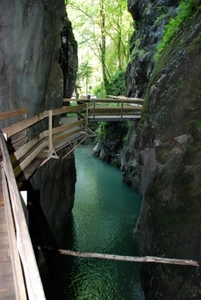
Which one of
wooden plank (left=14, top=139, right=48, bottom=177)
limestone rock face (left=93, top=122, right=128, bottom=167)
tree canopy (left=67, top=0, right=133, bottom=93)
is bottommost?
limestone rock face (left=93, top=122, right=128, bottom=167)

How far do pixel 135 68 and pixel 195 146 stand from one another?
13.4 m

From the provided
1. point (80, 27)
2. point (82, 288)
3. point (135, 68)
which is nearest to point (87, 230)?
point (82, 288)

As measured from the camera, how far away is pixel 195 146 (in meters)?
8.15

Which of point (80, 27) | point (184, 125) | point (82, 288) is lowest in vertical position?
point (82, 288)

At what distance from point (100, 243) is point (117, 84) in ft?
69.8

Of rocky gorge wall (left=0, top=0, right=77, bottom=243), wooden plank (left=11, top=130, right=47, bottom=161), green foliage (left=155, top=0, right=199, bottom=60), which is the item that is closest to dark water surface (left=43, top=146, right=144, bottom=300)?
rocky gorge wall (left=0, top=0, right=77, bottom=243)

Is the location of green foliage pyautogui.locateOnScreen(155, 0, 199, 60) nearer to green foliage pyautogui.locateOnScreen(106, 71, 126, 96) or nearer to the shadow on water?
the shadow on water

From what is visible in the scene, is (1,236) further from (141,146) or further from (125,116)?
(125,116)

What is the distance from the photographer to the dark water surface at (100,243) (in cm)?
959

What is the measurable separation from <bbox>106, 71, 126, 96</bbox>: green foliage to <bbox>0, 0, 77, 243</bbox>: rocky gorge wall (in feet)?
59.6

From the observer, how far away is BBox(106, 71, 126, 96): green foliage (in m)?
29.0

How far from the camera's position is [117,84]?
2950 centimetres

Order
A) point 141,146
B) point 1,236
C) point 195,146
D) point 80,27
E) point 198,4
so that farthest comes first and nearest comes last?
point 80,27 → point 141,146 → point 198,4 → point 195,146 → point 1,236

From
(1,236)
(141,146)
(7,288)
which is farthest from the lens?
(141,146)
